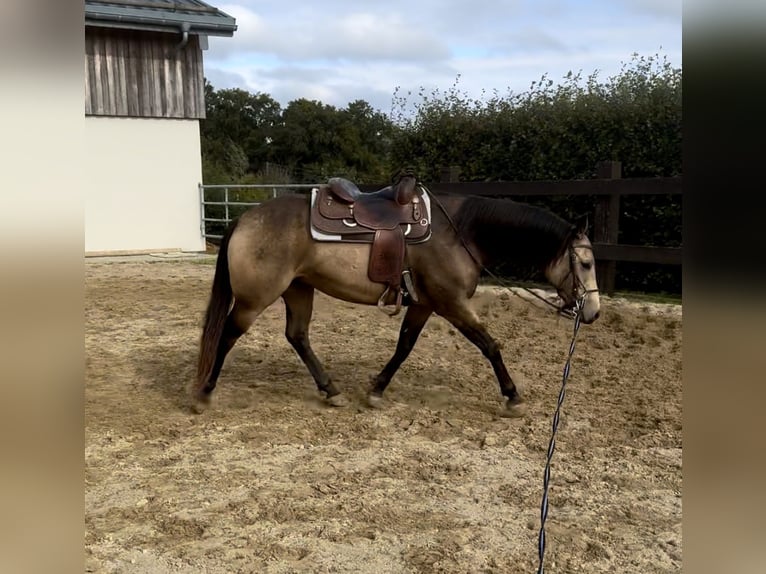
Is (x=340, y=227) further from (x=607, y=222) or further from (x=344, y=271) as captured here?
(x=607, y=222)

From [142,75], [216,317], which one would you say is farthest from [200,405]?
[142,75]

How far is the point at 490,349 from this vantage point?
161 inches

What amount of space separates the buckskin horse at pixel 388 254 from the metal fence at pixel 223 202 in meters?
9.19

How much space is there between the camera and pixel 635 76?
8.20 metres

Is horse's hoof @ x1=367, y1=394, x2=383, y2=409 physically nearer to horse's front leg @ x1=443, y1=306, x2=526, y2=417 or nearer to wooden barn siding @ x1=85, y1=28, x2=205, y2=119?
horse's front leg @ x1=443, y1=306, x2=526, y2=417

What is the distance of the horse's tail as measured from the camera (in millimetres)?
4012

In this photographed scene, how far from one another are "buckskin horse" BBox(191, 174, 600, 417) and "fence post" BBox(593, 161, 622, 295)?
357 centimetres

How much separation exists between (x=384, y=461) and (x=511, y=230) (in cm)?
166

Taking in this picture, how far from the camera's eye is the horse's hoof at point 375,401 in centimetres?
423

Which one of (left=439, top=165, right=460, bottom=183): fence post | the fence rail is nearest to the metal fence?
(left=439, top=165, right=460, bottom=183): fence post

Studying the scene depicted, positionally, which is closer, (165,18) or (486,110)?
(486,110)
